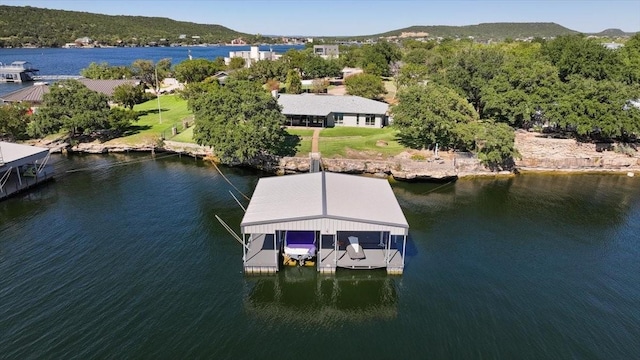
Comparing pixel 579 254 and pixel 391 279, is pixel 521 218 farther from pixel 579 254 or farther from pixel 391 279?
pixel 391 279

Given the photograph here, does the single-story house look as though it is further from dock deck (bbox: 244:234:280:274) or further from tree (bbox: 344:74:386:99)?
dock deck (bbox: 244:234:280:274)

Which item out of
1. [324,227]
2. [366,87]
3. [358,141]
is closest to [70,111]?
[358,141]

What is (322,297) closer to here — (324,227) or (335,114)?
(324,227)

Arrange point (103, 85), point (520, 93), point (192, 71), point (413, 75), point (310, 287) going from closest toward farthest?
point (310, 287)
point (520, 93)
point (103, 85)
point (413, 75)
point (192, 71)

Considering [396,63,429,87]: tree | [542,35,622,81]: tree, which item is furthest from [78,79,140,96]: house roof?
→ [542,35,622,81]: tree

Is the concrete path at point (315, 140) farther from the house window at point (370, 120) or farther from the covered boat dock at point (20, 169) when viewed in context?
the covered boat dock at point (20, 169)

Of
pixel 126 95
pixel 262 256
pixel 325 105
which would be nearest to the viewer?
pixel 262 256
